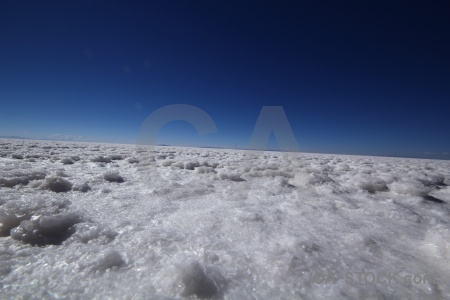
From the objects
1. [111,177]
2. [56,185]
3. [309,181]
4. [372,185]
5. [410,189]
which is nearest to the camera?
[56,185]

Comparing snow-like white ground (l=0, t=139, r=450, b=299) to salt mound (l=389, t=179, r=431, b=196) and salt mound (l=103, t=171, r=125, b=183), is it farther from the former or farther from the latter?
salt mound (l=103, t=171, r=125, b=183)

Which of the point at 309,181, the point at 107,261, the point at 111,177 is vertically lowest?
the point at 107,261

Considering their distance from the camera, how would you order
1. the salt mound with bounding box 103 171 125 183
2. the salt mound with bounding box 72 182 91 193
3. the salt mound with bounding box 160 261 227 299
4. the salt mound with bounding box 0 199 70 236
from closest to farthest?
the salt mound with bounding box 160 261 227 299, the salt mound with bounding box 0 199 70 236, the salt mound with bounding box 72 182 91 193, the salt mound with bounding box 103 171 125 183

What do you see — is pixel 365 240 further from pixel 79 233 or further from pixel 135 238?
pixel 79 233

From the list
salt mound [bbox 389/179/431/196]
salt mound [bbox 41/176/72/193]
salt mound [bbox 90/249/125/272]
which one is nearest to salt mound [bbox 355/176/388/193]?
salt mound [bbox 389/179/431/196]

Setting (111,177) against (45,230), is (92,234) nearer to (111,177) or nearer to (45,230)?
(45,230)

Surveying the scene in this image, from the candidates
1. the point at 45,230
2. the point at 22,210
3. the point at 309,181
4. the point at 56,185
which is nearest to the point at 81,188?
the point at 56,185

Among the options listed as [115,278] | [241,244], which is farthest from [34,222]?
[241,244]

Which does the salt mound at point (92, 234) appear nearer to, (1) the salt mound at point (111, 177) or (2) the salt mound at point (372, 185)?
(1) the salt mound at point (111, 177)
